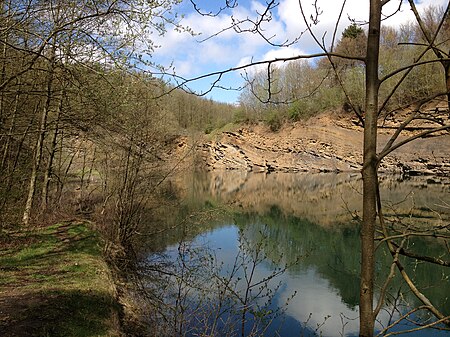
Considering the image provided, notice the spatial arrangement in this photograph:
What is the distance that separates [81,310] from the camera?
16.7 feet

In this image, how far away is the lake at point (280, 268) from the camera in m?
5.22

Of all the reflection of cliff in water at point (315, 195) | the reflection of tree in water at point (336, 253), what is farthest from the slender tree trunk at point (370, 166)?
the reflection of cliff in water at point (315, 195)

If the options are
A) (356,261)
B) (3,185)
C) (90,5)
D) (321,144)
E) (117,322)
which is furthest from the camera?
(321,144)

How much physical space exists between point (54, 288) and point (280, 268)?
3.71 metres

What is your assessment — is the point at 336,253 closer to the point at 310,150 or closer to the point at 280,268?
the point at 280,268

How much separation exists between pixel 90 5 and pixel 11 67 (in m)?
3.75

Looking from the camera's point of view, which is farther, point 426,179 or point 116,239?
point 426,179

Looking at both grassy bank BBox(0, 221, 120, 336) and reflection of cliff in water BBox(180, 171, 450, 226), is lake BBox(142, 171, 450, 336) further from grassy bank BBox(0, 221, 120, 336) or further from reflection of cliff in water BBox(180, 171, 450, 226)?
grassy bank BBox(0, 221, 120, 336)

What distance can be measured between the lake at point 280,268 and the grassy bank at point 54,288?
1.14 m

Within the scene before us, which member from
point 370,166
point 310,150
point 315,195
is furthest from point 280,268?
point 310,150

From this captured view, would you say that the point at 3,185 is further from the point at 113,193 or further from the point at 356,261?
the point at 356,261

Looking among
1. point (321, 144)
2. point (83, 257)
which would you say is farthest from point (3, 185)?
point (321, 144)

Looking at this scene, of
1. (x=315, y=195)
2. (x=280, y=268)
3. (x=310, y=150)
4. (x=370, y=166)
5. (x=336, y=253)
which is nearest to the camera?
(x=370, y=166)

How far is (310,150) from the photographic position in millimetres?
41406
